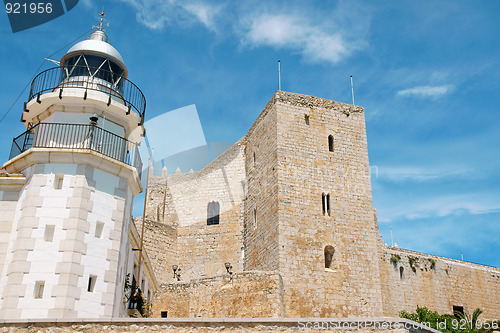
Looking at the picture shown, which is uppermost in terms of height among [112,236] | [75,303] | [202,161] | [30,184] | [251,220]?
[202,161]

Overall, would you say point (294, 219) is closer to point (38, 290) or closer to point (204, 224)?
point (204, 224)

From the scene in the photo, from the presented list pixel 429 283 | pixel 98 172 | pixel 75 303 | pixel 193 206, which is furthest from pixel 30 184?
pixel 429 283

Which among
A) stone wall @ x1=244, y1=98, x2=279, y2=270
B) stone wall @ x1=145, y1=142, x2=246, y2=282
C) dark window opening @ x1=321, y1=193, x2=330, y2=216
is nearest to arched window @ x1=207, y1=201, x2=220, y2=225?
stone wall @ x1=145, y1=142, x2=246, y2=282

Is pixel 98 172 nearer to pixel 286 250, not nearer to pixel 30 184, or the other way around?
A: pixel 30 184

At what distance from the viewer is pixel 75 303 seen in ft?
40.4

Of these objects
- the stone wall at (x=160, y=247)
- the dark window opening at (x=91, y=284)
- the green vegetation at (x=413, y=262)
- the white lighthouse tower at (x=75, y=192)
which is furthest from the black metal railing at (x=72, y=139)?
the green vegetation at (x=413, y=262)

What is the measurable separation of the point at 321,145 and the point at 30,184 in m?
14.9

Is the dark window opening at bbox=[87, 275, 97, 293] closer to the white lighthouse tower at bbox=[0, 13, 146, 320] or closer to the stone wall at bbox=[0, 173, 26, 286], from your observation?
the white lighthouse tower at bbox=[0, 13, 146, 320]

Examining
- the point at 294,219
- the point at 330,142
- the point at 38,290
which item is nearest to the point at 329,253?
the point at 294,219

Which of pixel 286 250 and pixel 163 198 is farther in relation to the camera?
pixel 163 198

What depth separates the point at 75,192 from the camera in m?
13.3

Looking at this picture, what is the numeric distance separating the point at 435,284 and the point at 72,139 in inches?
867

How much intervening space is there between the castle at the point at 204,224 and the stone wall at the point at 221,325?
1.87ft

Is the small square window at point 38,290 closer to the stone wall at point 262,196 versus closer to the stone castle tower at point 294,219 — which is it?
the stone castle tower at point 294,219
